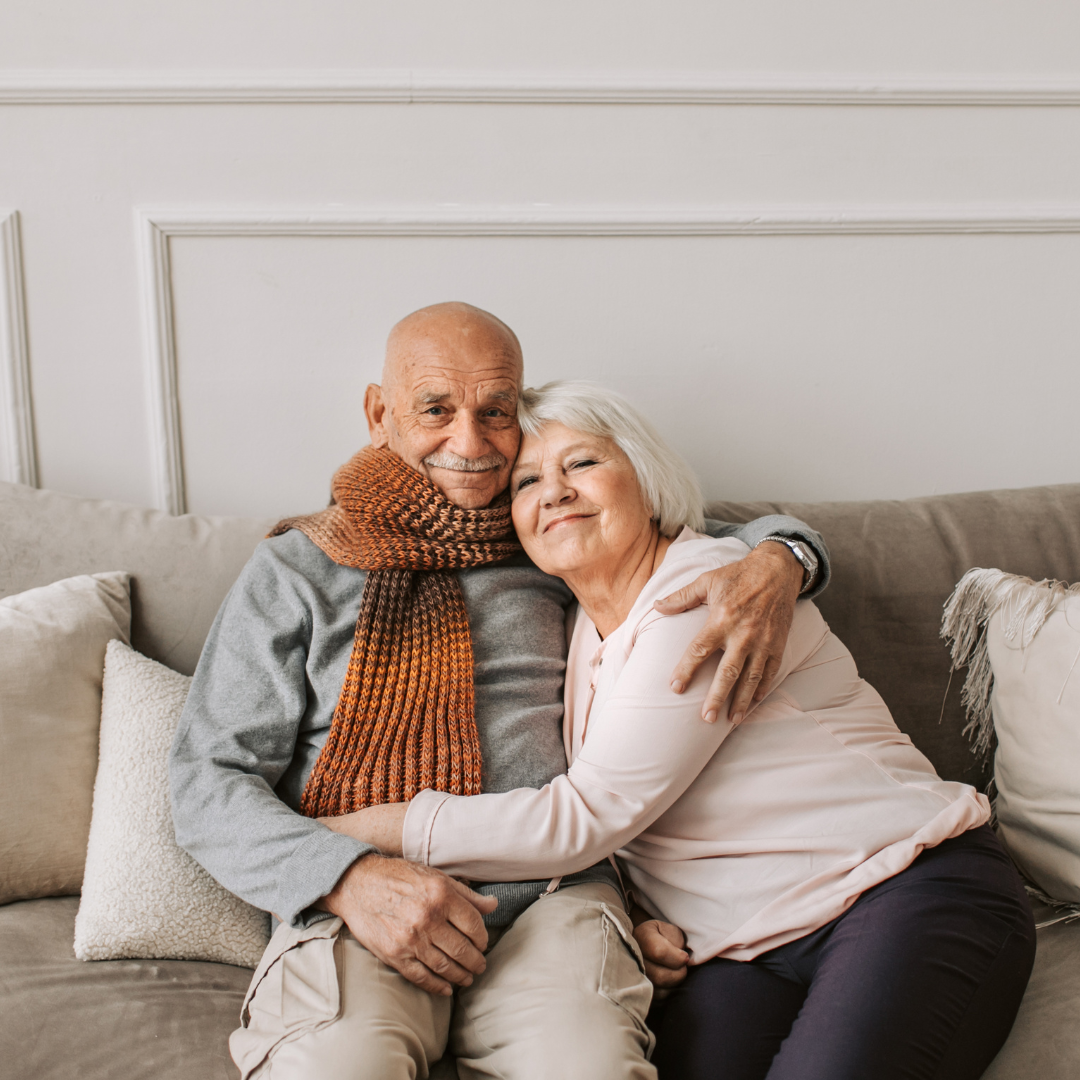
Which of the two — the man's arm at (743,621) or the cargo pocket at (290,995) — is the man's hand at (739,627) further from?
the cargo pocket at (290,995)

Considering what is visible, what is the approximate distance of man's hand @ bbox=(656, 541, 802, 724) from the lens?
42.8 inches

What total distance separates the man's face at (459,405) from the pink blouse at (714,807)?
1.16 ft

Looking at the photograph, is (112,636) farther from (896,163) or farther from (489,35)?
(896,163)

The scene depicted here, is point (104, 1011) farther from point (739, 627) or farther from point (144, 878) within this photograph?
point (739, 627)

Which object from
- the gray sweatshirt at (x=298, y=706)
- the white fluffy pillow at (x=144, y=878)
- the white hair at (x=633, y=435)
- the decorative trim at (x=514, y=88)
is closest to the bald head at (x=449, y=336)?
the white hair at (x=633, y=435)

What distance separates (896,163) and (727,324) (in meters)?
0.51

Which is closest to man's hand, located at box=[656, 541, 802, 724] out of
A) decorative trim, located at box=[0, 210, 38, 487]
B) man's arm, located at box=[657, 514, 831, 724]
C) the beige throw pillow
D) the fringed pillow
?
man's arm, located at box=[657, 514, 831, 724]

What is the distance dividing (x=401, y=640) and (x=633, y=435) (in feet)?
1.58

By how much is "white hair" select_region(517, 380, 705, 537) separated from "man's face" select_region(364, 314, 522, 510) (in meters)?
0.06

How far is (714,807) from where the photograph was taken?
116 centimetres

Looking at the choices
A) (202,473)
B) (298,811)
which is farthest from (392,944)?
(202,473)

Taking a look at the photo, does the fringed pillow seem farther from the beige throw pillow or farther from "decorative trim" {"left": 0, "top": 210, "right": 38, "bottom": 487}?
"decorative trim" {"left": 0, "top": 210, "right": 38, "bottom": 487}

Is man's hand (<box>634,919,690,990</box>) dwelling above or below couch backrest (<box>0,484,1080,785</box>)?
below

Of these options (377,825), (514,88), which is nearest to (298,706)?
(377,825)
